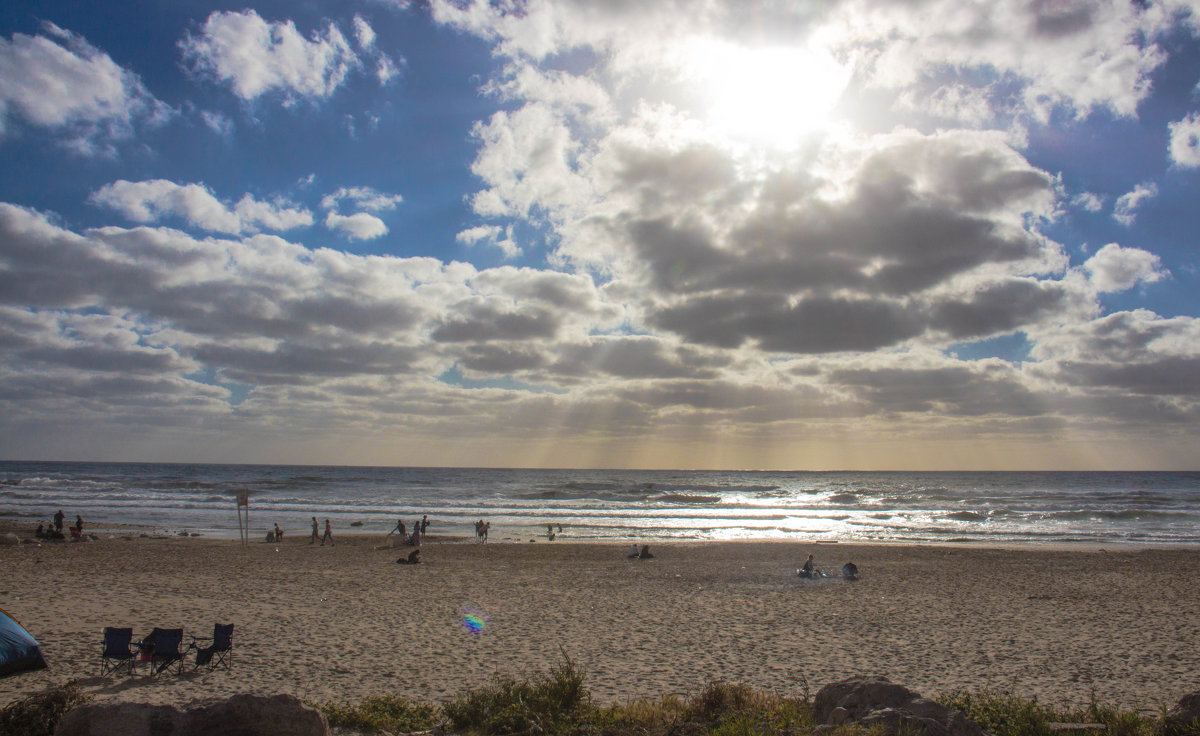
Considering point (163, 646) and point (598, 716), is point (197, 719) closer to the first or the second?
point (598, 716)

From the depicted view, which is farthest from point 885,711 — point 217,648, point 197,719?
point 217,648

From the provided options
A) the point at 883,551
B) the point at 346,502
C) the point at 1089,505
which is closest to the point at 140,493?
the point at 346,502

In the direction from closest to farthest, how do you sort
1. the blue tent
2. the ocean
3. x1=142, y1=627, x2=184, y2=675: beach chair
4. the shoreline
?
the blue tent
x1=142, y1=627, x2=184, y2=675: beach chair
the shoreline
the ocean

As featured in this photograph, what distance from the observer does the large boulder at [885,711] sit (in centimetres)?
546

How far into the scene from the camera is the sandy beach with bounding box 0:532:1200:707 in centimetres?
943

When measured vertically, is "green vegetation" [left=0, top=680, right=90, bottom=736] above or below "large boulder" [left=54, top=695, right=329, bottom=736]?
below

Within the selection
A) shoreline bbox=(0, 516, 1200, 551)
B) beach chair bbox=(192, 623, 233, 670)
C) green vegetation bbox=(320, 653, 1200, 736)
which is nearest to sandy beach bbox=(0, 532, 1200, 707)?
beach chair bbox=(192, 623, 233, 670)

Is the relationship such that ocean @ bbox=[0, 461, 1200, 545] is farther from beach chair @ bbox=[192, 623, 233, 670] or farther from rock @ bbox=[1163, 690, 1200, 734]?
rock @ bbox=[1163, 690, 1200, 734]

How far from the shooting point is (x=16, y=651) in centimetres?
896

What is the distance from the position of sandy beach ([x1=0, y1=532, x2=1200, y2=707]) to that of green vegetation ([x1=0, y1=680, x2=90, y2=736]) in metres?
2.14

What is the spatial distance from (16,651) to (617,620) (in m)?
9.29

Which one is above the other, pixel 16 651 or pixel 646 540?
pixel 16 651

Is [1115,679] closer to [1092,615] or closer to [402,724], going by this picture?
[1092,615]

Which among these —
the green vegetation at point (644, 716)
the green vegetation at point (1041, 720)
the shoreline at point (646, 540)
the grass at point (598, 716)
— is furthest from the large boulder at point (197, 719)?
the shoreline at point (646, 540)
